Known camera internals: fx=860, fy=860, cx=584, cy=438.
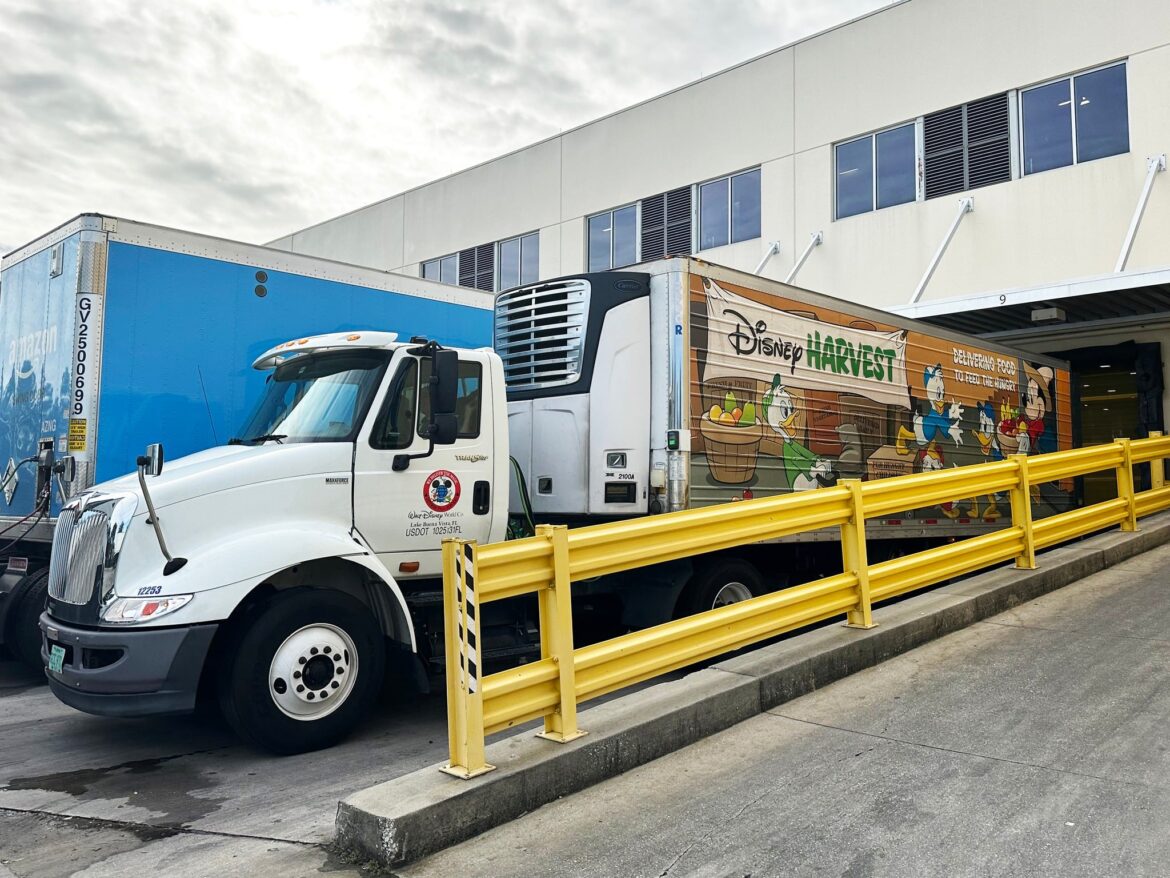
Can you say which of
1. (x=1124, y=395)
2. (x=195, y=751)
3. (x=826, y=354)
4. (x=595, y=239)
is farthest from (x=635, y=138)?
(x=195, y=751)

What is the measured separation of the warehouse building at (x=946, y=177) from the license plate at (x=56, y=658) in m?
12.8

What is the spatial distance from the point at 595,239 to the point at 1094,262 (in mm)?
11751

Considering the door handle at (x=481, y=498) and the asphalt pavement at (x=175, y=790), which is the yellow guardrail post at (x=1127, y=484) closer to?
the door handle at (x=481, y=498)

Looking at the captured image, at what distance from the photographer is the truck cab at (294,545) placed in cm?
489

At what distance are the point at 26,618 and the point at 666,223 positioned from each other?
1690 centimetres

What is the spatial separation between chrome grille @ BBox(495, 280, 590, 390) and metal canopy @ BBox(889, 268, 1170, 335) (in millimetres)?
8668

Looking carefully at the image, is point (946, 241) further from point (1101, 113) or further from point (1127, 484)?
point (1127, 484)

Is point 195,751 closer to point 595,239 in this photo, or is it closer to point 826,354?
point 826,354

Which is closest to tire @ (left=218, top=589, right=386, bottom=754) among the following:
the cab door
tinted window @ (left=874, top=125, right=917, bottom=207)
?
the cab door

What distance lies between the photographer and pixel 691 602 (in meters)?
6.67

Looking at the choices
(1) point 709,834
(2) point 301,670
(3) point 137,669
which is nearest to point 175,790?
(3) point 137,669

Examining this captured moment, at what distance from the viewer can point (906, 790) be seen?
3.83 meters

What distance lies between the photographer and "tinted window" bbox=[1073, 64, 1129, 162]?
1467 centimetres

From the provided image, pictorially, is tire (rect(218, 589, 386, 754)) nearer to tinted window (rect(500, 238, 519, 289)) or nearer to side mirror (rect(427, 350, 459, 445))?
side mirror (rect(427, 350, 459, 445))
